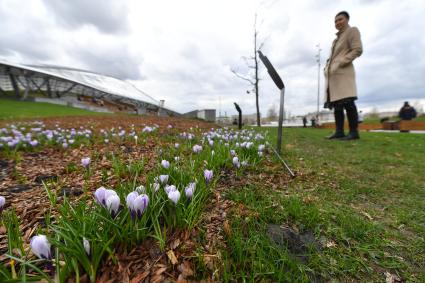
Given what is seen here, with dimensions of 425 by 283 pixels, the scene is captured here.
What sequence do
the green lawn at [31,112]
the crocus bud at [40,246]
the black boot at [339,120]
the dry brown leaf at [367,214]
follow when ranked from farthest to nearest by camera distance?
the green lawn at [31,112]
the black boot at [339,120]
the dry brown leaf at [367,214]
the crocus bud at [40,246]

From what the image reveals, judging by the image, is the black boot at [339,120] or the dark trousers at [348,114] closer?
the dark trousers at [348,114]

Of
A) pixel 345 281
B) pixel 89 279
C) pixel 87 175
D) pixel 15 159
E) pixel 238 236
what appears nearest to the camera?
pixel 89 279

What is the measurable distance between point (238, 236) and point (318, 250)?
419 mm

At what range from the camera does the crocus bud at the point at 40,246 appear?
0.73 metres

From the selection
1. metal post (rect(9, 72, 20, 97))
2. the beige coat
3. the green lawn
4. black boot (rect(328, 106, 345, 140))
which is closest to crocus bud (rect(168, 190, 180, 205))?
the beige coat

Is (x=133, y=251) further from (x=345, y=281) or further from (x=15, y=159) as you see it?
(x=15, y=159)

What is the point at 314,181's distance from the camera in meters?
2.05

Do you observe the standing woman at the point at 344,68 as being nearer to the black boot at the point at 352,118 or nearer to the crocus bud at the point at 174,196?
the black boot at the point at 352,118

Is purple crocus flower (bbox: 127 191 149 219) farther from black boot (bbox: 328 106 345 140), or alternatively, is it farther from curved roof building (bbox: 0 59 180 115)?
curved roof building (bbox: 0 59 180 115)

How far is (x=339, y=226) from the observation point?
1257mm

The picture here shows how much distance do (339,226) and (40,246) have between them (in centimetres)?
150

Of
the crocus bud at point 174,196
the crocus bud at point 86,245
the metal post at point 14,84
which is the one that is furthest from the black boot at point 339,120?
the metal post at point 14,84

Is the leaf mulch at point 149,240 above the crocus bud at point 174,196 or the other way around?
the other way around

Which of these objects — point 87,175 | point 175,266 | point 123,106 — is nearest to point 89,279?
point 175,266
